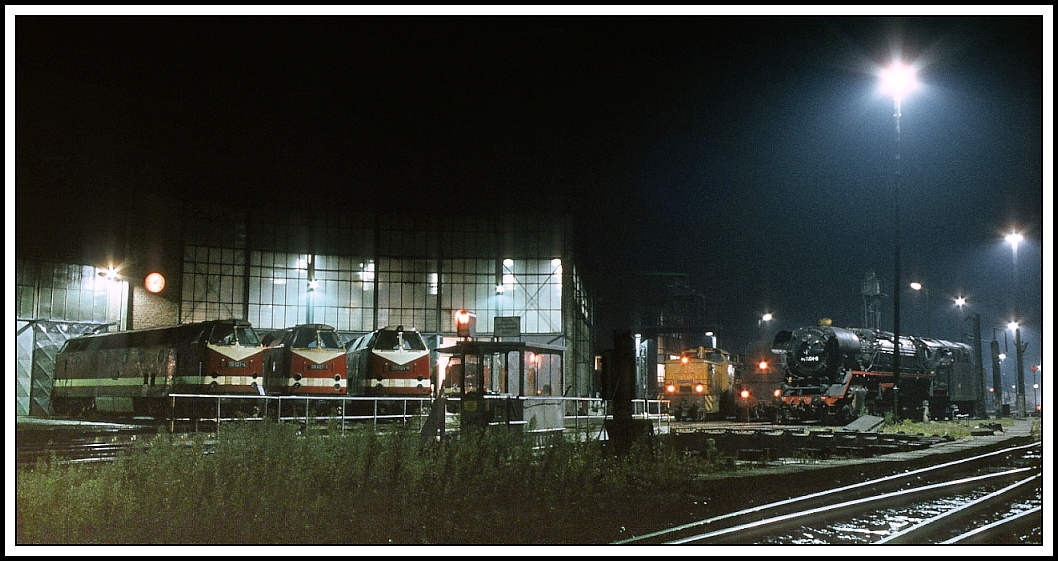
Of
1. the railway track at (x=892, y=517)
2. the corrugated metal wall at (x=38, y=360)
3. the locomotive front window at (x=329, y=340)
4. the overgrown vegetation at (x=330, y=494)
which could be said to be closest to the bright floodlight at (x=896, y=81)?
the railway track at (x=892, y=517)

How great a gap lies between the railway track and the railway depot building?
96.3ft

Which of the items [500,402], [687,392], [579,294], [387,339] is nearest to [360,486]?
[500,402]

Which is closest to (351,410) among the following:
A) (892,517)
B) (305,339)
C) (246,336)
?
(305,339)

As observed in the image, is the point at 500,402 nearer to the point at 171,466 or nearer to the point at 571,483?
the point at 571,483

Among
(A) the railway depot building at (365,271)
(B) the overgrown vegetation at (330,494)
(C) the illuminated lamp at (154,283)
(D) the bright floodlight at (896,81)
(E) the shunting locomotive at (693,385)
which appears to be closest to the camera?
(B) the overgrown vegetation at (330,494)

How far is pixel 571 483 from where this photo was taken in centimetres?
1039

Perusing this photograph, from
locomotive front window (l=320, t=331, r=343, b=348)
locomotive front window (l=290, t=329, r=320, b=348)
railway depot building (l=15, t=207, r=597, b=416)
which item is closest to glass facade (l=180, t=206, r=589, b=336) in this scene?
railway depot building (l=15, t=207, r=597, b=416)

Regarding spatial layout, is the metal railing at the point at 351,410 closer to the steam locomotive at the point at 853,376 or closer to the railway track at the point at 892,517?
the railway track at the point at 892,517

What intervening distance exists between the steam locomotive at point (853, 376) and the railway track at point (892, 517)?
57.1 feet

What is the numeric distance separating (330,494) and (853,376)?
87.6 feet

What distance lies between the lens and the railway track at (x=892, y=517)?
844 cm

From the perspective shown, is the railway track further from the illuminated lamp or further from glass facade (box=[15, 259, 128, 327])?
the illuminated lamp

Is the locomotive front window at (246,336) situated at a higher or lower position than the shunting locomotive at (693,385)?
higher

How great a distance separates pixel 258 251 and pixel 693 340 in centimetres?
3393
